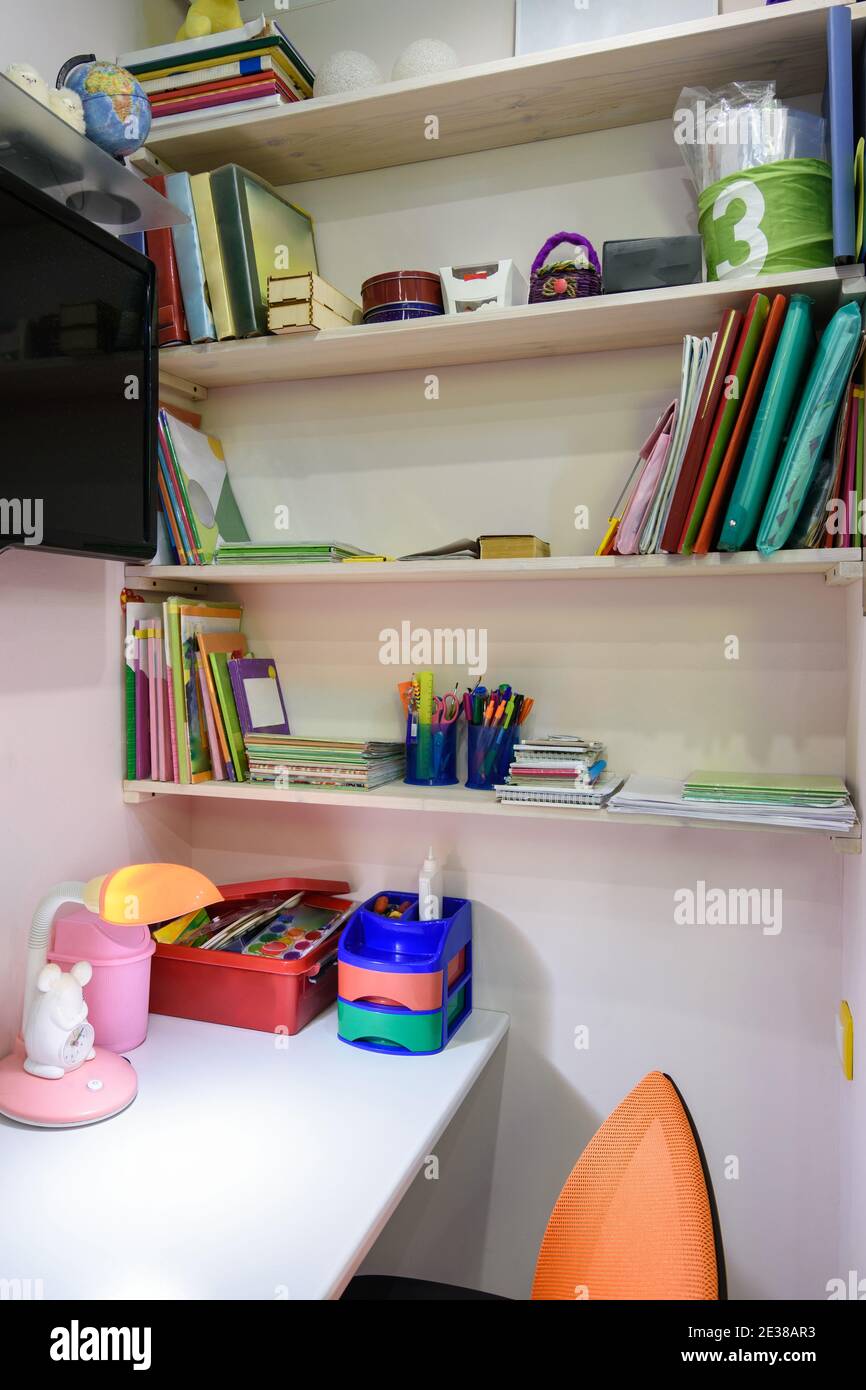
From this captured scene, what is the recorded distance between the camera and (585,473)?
1.69m

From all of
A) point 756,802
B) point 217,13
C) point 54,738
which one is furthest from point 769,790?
point 217,13

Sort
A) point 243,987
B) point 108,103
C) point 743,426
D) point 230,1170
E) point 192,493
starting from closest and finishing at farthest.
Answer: point 230,1170, point 743,426, point 108,103, point 243,987, point 192,493

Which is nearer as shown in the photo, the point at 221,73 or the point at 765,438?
the point at 765,438

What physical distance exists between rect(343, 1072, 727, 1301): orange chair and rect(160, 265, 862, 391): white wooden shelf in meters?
1.12

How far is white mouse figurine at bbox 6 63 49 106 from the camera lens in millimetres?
1297

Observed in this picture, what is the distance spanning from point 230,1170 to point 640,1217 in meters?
0.55

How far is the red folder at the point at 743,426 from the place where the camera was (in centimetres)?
130

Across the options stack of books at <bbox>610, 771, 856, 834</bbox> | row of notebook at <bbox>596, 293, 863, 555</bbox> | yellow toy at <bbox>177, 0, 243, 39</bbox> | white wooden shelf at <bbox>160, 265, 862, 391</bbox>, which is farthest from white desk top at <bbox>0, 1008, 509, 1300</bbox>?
yellow toy at <bbox>177, 0, 243, 39</bbox>

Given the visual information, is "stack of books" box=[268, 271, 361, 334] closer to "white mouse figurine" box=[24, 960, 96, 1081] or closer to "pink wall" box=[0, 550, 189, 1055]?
"pink wall" box=[0, 550, 189, 1055]

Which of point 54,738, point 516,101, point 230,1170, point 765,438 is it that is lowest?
point 230,1170

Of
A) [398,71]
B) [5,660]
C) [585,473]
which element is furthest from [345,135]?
[5,660]

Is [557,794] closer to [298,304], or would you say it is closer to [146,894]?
[146,894]

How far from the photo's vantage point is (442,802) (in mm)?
1569
